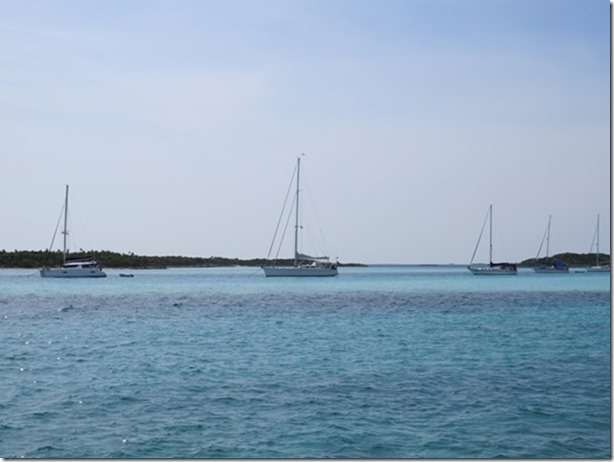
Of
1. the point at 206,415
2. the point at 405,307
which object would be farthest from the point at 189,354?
the point at 405,307

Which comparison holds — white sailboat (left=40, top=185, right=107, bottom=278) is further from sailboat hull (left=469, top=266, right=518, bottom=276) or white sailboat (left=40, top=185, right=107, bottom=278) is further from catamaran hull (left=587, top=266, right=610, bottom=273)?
catamaran hull (left=587, top=266, right=610, bottom=273)

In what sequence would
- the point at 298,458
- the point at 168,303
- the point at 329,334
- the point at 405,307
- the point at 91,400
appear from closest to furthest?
the point at 298,458 → the point at 91,400 → the point at 329,334 → the point at 405,307 → the point at 168,303

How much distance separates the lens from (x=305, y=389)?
50.8ft

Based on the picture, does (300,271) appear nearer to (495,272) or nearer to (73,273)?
(73,273)

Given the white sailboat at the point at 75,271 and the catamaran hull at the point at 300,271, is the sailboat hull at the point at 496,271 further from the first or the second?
the white sailboat at the point at 75,271

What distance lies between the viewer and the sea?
37.6ft

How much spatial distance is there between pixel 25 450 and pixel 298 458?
4.16 metres

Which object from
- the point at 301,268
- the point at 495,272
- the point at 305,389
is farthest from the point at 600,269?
the point at 305,389

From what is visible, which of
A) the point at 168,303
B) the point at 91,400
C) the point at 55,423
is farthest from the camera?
the point at 168,303

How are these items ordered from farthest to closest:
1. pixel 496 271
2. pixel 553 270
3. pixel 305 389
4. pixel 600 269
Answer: pixel 600 269 < pixel 553 270 < pixel 496 271 < pixel 305 389

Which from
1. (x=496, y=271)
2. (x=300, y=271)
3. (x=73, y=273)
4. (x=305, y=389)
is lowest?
(x=305, y=389)

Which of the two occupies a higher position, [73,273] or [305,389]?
[73,273]

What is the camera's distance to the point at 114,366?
63.2 feet

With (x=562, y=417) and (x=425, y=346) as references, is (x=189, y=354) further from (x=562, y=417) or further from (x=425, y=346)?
(x=562, y=417)
